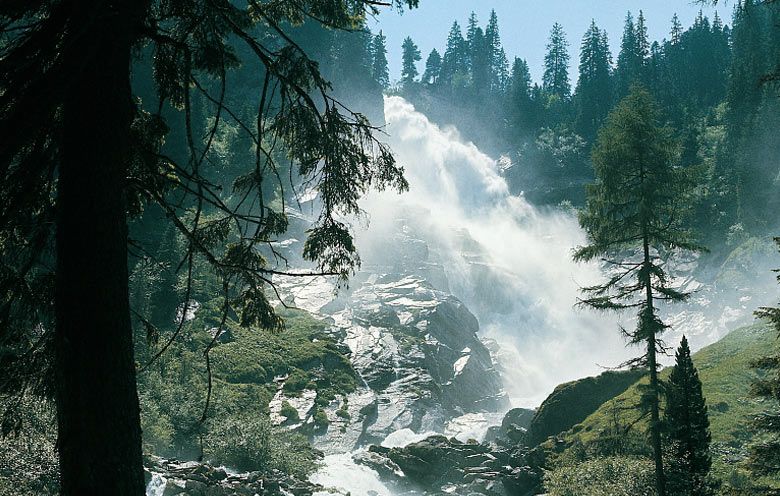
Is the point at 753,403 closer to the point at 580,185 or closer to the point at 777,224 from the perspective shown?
the point at 777,224

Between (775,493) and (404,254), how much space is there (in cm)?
5283

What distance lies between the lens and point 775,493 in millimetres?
10016

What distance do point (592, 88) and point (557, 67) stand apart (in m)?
27.8

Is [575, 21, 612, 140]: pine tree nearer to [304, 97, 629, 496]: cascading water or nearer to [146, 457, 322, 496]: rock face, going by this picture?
[304, 97, 629, 496]: cascading water

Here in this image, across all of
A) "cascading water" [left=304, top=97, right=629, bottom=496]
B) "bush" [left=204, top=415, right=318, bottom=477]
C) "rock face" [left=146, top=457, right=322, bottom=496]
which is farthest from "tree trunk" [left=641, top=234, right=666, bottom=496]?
"cascading water" [left=304, top=97, right=629, bottom=496]

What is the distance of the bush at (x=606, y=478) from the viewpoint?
19.9 meters

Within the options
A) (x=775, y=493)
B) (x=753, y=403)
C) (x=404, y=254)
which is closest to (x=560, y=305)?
(x=404, y=254)

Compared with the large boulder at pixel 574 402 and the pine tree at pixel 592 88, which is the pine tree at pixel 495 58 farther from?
the large boulder at pixel 574 402

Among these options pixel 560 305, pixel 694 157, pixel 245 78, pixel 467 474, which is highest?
pixel 245 78

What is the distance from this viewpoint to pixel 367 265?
6056 cm

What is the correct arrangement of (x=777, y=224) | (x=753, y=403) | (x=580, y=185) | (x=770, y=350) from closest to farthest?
(x=753, y=403) → (x=770, y=350) → (x=777, y=224) → (x=580, y=185)

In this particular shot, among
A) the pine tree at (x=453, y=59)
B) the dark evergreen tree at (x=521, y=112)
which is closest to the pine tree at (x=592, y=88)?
the dark evergreen tree at (x=521, y=112)

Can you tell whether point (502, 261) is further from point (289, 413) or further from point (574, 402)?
point (574, 402)

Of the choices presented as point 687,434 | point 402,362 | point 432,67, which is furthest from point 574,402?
point 432,67
